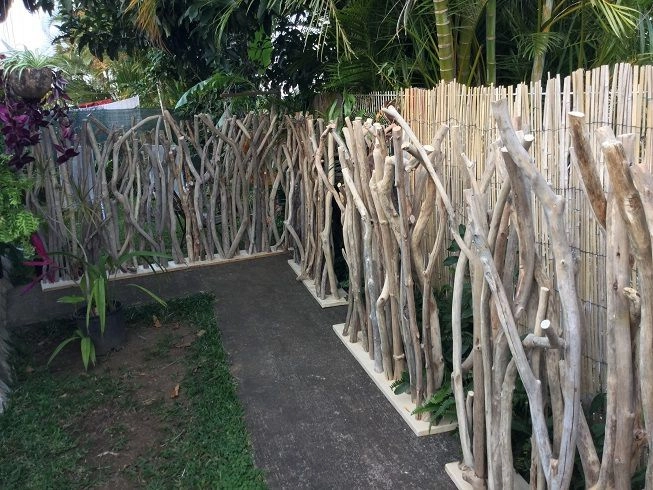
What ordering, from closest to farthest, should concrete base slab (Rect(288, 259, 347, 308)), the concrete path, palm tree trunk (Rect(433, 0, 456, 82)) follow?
the concrete path
palm tree trunk (Rect(433, 0, 456, 82))
concrete base slab (Rect(288, 259, 347, 308))

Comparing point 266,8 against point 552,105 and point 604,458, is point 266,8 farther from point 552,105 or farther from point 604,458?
point 604,458

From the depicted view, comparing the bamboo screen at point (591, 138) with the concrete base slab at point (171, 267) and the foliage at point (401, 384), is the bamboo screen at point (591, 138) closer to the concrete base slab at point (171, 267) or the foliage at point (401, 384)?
the foliage at point (401, 384)

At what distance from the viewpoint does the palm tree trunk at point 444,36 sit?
387cm

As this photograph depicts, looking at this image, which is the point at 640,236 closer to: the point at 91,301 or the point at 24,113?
the point at 91,301

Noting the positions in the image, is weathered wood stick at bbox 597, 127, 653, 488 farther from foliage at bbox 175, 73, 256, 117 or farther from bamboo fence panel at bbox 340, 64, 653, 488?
foliage at bbox 175, 73, 256, 117

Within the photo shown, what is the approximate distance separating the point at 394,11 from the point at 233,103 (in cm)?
276

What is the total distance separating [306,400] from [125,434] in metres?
0.99

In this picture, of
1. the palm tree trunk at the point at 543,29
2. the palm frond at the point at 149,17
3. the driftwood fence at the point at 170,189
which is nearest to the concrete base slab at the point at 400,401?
the driftwood fence at the point at 170,189

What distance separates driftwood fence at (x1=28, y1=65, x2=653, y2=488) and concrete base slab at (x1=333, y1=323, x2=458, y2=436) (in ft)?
0.30

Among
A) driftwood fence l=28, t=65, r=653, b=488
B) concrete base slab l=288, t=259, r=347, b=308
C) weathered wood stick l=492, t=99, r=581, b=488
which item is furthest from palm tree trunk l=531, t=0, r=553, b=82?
weathered wood stick l=492, t=99, r=581, b=488

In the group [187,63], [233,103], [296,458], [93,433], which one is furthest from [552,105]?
[187,63]

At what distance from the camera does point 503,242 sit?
2039 millimetres

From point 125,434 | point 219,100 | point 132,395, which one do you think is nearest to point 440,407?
point 125,434

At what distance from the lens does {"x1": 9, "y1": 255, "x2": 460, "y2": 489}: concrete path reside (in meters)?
2.57
